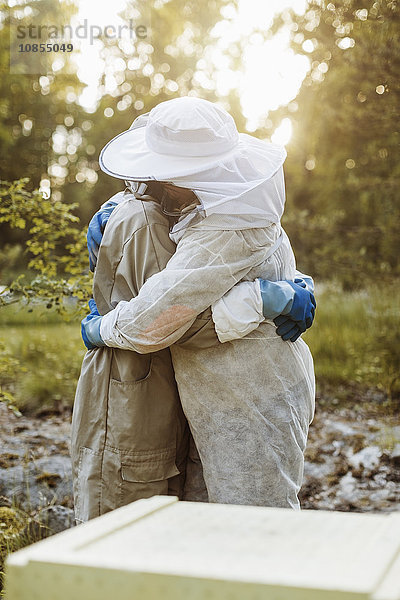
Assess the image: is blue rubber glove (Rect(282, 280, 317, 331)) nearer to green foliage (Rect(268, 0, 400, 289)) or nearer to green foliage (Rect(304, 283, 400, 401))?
green foliage (Rect(268, 0, 400, 289))

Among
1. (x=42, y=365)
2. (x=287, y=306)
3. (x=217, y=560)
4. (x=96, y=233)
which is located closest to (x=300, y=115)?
(x=42, y=365)

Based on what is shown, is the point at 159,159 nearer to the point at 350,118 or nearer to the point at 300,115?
the point at 350,118

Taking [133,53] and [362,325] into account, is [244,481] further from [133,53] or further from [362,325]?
[133,53]

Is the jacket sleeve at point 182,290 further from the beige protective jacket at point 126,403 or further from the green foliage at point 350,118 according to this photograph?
the green foliage at point 350,118

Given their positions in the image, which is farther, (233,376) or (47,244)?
(47,244)

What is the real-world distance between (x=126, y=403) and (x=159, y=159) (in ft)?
2.52

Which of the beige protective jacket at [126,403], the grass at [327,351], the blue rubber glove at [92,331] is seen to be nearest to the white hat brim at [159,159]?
the beige protective jacket at [126,403]

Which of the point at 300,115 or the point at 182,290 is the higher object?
the point at 300,115

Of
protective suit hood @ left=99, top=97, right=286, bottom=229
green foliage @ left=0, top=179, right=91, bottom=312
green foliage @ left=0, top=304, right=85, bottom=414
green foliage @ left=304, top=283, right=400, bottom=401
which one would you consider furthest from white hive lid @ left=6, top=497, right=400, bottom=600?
green foliage @ left=304, top=283, right=400, bottom=401

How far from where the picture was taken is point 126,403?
89.5 inches

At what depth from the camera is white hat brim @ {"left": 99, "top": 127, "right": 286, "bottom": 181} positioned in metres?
2.13

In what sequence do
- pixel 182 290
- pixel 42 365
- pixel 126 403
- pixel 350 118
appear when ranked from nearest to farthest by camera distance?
pixel 182 290
pixel 126 403
pixel 350 118
pixel 42 365

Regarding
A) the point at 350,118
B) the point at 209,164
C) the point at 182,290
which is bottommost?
the point at 182,290

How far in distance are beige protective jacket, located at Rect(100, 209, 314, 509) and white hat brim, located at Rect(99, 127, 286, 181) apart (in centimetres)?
17
